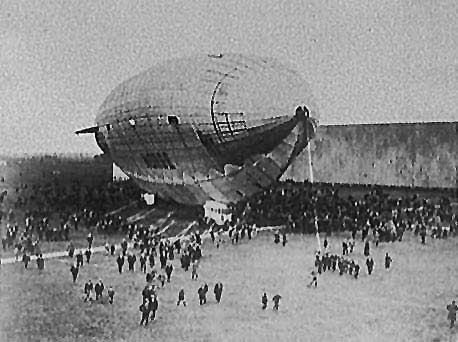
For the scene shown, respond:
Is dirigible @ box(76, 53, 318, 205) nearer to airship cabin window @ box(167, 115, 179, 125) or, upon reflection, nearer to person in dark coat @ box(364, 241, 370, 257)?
airship cabin window @ box(167, 115, 179, 125)

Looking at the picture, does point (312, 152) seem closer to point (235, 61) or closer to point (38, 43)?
point (235, 61)

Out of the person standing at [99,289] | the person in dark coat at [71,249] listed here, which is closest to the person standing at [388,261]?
the person standing at [99,289]

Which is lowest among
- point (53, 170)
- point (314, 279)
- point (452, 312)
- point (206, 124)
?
point (452, 312)

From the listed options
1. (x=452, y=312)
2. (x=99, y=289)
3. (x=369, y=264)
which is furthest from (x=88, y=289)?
(x=452, y=312)

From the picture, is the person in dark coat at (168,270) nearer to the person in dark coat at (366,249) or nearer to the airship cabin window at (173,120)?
the airship cabin window at (173,120)

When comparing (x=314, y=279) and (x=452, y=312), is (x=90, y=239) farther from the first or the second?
(x=452, y=312)

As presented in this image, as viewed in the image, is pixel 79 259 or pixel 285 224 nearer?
pixel 79 259

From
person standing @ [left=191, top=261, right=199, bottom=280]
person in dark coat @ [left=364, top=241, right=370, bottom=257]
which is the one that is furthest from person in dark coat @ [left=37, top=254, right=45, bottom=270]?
person in dark coat @ [left=364, top=241, right=370, bottom=257]
